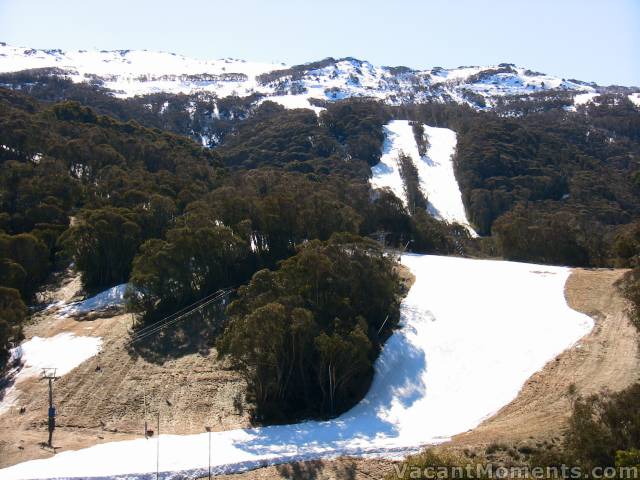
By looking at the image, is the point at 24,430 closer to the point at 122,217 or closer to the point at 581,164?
the point at 122,217

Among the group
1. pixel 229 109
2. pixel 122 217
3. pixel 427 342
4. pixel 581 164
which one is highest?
pixel 229 109

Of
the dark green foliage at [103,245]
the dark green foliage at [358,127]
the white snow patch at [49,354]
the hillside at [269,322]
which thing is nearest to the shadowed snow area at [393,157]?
the dark green foliage at [358,127]

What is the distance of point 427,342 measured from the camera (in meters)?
24.4

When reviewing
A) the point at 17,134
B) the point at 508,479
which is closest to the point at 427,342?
the point at 508,479

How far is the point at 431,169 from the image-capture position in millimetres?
94875

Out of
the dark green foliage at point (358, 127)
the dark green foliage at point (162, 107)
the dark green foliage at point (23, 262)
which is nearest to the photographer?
the dark green foliage at point (23, 262)

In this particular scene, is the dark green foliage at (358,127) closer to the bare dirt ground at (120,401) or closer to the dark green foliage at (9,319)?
the dark green foliage at (9,319)

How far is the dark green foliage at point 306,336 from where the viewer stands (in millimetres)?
18969

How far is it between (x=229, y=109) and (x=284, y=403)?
13559 centimetres

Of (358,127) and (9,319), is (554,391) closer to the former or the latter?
(9,319)

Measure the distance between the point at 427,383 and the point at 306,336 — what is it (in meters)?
5.70

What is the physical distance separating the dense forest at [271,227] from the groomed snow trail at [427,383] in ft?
4.68

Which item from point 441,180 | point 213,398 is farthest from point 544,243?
point 441,180

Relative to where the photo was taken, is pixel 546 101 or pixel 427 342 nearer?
pixel 427 342
